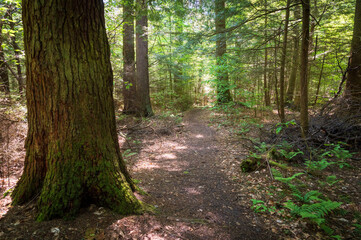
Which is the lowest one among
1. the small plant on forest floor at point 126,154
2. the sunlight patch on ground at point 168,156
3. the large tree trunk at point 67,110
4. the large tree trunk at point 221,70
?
the sunlight patch on ground at point 168,156

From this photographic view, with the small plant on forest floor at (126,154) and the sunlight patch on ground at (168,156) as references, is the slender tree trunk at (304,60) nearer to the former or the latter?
the sunlight patch on ground at (168,156)

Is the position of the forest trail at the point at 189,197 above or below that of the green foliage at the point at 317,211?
below

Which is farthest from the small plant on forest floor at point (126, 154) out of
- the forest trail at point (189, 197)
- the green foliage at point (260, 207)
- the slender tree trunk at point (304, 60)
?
the slender tree trunk at point (304, 60)

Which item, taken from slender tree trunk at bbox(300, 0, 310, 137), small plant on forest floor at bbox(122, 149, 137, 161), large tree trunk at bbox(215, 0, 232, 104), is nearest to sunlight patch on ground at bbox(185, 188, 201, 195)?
small plant on forest floor at bbox(122, 149, 137, 161)

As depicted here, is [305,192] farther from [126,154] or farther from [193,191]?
[126,154]

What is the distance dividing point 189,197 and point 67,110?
8.37ft

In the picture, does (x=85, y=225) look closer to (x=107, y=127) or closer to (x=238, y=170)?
(x=107, y=127)

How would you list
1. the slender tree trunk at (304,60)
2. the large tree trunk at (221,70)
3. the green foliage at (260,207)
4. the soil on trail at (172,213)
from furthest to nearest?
the large tree trunk at (221,70) → the slender tree trunk at (304,60) → the green foliage at (260,207) → the soil on trail at (172,213)

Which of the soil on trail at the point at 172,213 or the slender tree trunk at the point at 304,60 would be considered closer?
the soil on trail at the point at 172,213

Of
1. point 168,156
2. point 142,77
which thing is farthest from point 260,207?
point 142,77

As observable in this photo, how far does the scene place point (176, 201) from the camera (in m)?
3.16

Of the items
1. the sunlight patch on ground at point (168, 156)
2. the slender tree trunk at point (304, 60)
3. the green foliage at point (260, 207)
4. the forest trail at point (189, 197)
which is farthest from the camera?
the sunlight patch on ground at point (168, 156)

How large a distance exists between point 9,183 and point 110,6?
7.31m

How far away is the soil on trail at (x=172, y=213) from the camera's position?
6.12 ft
